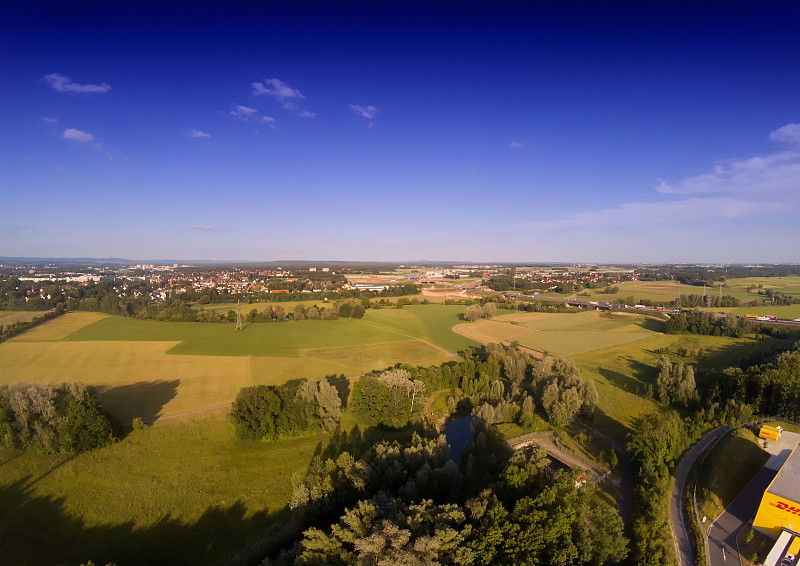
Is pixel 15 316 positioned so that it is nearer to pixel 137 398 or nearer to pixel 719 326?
pixel 137 398

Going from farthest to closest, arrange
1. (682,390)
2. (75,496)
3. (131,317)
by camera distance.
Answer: (131,317)
(682,390)
(75,496)

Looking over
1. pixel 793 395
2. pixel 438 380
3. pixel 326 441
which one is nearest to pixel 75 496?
pixel 326 441

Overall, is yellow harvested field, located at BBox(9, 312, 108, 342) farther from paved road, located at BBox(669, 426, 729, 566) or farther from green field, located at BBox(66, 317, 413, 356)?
paved road, located at BBox(669, 426, 729, 566)

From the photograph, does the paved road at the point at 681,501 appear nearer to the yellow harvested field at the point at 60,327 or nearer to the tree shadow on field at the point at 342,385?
the tree shadow on field at the point at 342,385

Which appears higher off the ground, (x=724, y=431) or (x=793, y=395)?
(x=793, y=395)

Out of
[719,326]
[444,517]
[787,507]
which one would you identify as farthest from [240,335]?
[719,326]

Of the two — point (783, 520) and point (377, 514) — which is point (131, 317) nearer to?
point (377, 514)
